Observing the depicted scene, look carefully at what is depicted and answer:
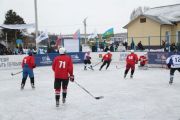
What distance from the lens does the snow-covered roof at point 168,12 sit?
31.8 meters

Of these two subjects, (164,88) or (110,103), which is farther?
(164,88)

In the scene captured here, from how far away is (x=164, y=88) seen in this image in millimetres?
11594

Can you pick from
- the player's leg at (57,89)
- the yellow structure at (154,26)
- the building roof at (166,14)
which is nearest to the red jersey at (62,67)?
the player's leg at (57,89)

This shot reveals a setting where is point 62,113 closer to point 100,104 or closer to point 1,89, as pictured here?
point 100,104

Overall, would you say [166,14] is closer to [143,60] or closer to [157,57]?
[157,57]

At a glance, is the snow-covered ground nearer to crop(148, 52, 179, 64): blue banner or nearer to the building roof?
crop(148, 52, 179, 64): blue banner

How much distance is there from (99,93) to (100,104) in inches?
77.6

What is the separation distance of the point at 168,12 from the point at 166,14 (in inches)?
26.0

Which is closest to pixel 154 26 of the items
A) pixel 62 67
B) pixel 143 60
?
pixel 143 60

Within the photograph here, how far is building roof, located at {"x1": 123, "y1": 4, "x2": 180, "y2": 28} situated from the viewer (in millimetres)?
31000

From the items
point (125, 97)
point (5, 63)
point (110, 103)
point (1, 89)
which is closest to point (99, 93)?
point (125, 97)

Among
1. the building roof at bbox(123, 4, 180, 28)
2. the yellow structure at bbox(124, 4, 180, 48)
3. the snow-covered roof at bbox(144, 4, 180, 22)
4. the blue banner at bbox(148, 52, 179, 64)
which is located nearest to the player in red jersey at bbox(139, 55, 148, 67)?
the blue banner at bbox(148, 52, 179, 64)

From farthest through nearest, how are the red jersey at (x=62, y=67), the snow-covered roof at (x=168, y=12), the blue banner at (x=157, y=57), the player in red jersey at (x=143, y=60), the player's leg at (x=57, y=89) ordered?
the snow-covered roof at (x=168, y=12), the blue banner at (x=157, y=57), the player in red jersey at (x=143, y=60), the red jersey at (x=62, y=67), the player's leg at (x=57, y=89)

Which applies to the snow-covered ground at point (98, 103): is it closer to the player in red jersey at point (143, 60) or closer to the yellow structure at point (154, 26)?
the player in red jersey at point (143, 60)
